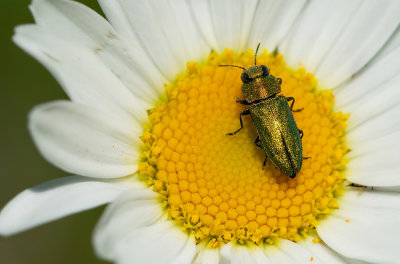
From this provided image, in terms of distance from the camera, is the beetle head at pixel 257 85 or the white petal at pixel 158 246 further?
the beetle head at pixel 257 85

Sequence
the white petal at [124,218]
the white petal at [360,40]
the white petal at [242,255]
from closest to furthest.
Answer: the white petal at [124,218] → the white petal at [242,255] → the white petal at [360,40]

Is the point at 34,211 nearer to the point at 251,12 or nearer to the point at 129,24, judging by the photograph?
the point at 129,24

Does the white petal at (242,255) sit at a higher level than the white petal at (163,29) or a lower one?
lower

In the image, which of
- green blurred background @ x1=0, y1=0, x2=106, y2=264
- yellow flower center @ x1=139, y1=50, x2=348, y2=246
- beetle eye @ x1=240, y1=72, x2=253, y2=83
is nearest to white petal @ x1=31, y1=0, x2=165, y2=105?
yellow flower center @ x1=139, y1=50, x2=348, y2=246

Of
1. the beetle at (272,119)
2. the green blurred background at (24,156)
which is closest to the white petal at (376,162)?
the beetle at (272,119)

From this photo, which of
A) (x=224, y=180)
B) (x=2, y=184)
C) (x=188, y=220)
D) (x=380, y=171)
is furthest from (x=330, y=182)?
(x=2, y=184)

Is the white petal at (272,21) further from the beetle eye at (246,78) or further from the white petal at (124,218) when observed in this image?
the white petal at (124,218)
